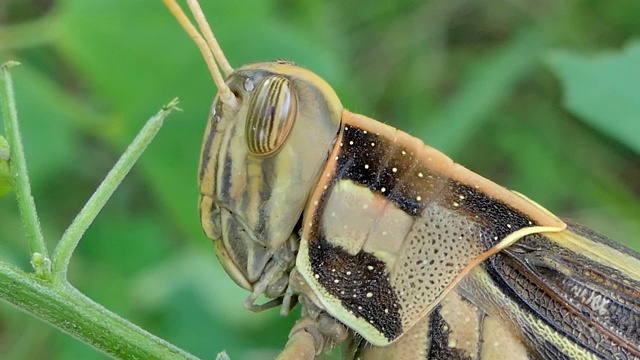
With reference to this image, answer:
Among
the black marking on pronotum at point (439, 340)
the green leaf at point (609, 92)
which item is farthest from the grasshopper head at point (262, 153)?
the green leaf at point (609, 92)

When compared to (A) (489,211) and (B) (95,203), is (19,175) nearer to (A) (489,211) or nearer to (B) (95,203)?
(B) (95,203)

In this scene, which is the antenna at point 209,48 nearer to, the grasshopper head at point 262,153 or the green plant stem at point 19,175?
the grasshopper head at point 262,153

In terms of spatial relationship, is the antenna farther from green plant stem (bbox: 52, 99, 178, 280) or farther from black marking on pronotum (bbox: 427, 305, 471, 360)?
black marking on pronotum (bbox: 427, 305, 471, 360)

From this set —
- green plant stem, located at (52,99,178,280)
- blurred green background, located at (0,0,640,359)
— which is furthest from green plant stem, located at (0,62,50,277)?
blurred green background, located at (0,0,640,359)

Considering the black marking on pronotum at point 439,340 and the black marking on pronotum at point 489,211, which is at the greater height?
the black marking on pronotum at point 489,211

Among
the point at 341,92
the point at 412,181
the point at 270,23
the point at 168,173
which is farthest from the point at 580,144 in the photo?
the point at 412,181

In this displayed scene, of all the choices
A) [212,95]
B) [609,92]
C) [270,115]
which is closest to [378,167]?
[270,115]
